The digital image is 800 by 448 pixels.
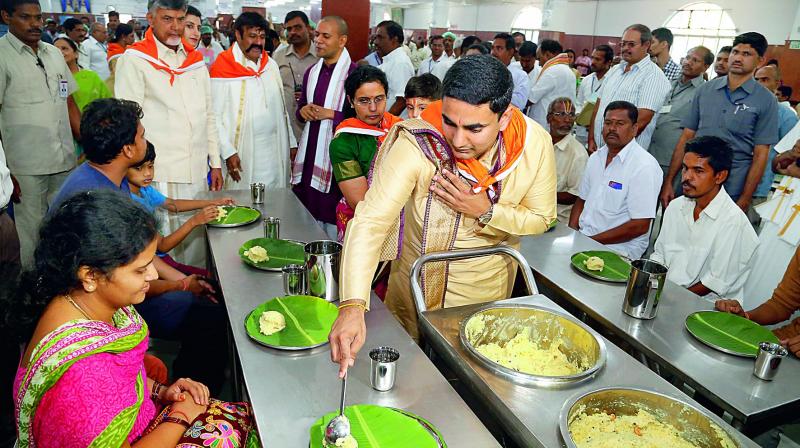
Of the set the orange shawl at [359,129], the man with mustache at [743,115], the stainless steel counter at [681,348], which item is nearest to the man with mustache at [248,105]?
the orange shawl at [359,129]

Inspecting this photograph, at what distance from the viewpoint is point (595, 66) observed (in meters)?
6.28

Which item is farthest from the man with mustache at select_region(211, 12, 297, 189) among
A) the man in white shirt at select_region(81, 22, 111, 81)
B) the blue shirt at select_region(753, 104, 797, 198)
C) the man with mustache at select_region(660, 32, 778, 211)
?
the man in white shirt at select_region(81, 22, 111, 81)

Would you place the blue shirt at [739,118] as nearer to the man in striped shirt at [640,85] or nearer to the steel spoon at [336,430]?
the man in striped shirt at [640,85]

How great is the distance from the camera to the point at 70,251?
4.14 feet

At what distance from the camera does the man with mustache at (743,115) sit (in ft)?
12.4

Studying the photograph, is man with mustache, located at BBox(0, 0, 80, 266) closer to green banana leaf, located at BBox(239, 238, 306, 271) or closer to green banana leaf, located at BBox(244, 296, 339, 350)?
green banana leaf, located at BBox(239, 238, 306, 271)

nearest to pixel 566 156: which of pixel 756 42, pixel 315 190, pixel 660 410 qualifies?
pixel 756 42

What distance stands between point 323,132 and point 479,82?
2.28 m

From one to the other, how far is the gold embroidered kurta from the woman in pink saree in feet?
1.90

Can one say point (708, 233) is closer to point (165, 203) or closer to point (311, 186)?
point (311, 186)

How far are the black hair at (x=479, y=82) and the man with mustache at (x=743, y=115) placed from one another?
3.06m

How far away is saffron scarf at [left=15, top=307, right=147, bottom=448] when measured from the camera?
1.17 meters

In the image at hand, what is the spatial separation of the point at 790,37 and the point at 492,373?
11146 millimetres

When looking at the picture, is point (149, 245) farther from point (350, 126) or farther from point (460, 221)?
point (350, 126)
